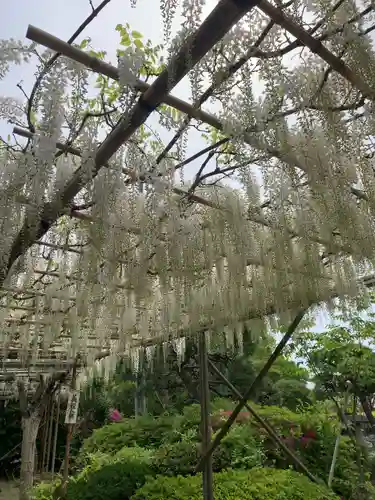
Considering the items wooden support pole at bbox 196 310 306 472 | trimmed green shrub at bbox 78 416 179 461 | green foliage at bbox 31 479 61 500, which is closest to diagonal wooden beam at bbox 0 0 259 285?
wooden support pole at bbox 196 310 306 472

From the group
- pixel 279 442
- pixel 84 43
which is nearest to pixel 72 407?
pixel 279 442

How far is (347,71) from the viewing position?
1.14m

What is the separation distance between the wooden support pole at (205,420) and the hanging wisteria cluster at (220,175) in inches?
43.4

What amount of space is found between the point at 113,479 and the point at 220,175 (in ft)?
13.1

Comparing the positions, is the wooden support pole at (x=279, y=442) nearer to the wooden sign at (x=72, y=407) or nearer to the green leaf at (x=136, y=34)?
the wooden sign at (x=72, y=407)

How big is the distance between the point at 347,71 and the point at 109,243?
1397 millimetres

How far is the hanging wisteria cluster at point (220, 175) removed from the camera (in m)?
1.20

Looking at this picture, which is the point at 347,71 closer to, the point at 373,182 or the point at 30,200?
the point at 373,182

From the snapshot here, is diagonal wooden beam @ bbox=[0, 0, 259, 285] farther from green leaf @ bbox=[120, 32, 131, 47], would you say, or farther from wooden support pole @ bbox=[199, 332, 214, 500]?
wooden support pole @ bbox=[199, 332, 214, 500]

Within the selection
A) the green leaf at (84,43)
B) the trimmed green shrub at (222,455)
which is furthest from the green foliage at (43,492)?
the green leaf at (84,43)

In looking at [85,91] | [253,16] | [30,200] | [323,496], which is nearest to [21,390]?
[323,496]

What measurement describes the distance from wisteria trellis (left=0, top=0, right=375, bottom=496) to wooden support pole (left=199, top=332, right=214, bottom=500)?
3.41 feet

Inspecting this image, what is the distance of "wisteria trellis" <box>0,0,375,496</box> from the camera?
1.11 meters

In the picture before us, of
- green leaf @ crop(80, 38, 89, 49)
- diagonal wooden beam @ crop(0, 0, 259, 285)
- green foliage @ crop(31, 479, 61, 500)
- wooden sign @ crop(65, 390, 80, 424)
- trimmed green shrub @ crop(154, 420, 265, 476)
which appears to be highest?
green leaf @ crop(80, 38, 89, 49)
